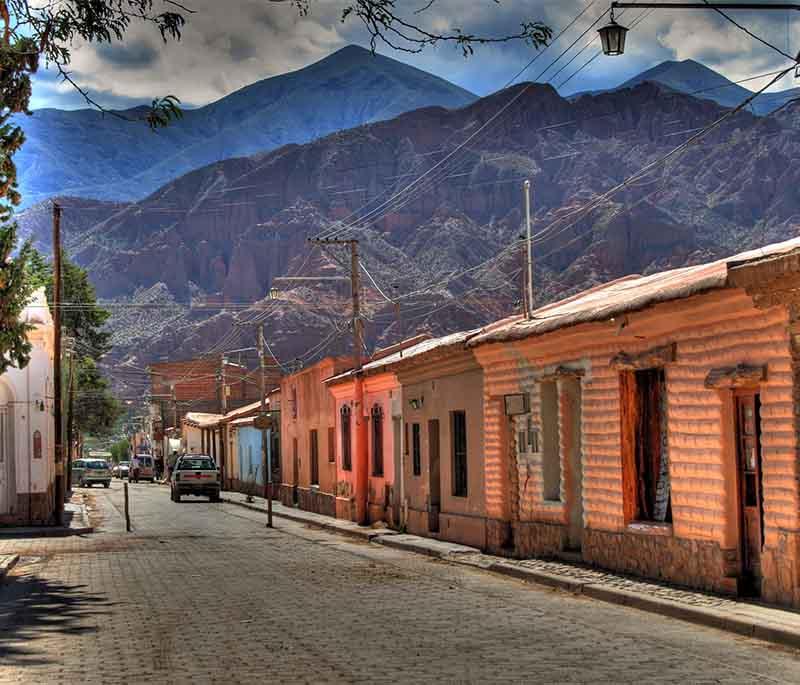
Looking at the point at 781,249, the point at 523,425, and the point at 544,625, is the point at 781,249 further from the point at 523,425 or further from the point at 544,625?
the point at 523,425

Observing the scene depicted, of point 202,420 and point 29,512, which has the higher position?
point 202,420

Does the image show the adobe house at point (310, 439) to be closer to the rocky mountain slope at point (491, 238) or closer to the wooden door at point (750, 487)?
the wooden door at point (750, 487)

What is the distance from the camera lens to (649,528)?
1582cm

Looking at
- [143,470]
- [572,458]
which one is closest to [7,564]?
[572,458]

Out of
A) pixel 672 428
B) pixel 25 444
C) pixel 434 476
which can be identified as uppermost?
pixel 25 444

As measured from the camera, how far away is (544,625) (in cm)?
1216

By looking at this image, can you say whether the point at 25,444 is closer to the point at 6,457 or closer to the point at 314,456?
the point at 6,457

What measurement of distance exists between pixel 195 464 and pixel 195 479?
926 millimetres

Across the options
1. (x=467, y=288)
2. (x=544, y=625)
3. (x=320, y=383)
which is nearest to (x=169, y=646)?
(x=544, y=625)

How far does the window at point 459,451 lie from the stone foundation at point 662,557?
637cm

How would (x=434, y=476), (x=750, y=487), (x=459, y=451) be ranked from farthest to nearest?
1. (x=434, y=476)
2. (x=459, y=451)
3. (x=750, y=487)

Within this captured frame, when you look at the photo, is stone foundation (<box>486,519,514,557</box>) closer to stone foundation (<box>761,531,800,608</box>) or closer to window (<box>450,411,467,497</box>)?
window (<box>450,411,467,497</box>)

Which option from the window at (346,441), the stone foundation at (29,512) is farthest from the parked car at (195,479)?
the stone foundation at (29,512)

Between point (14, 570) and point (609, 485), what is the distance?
32.7 feet
